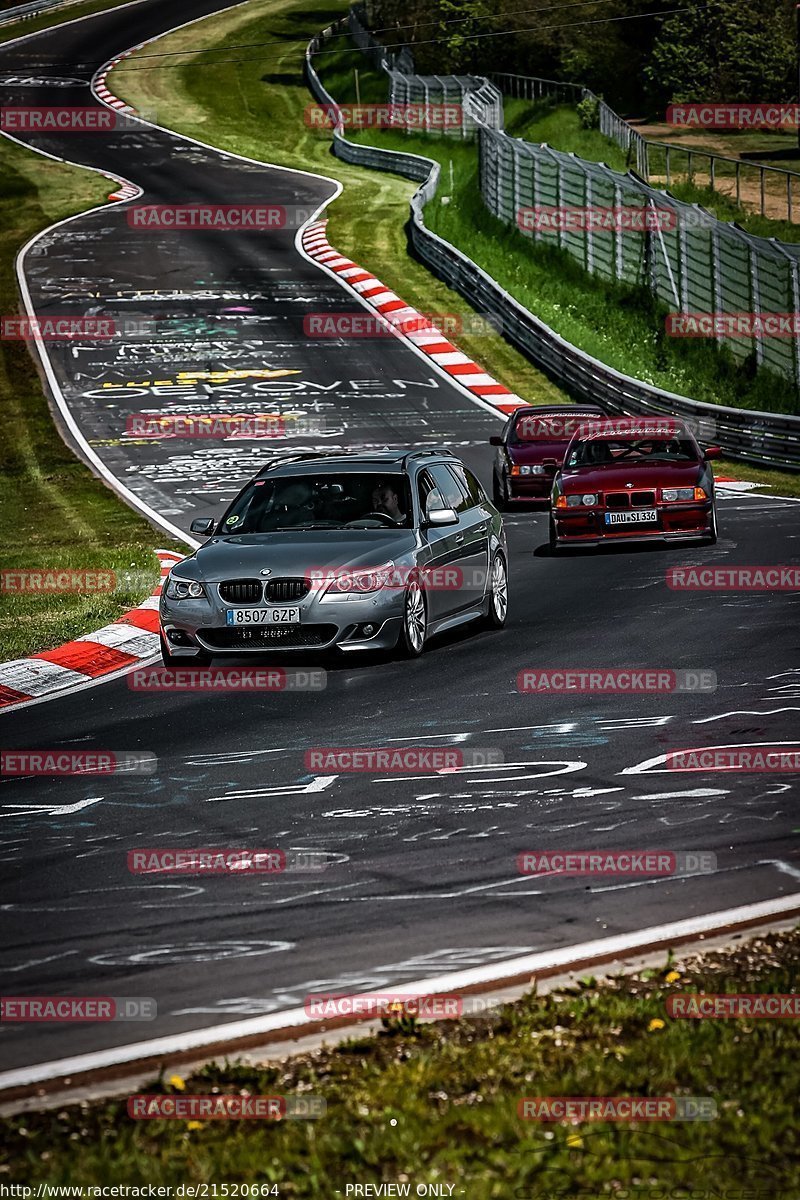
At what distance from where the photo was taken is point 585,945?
5973 mm

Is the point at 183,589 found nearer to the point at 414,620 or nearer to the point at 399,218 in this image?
the point at 414,620

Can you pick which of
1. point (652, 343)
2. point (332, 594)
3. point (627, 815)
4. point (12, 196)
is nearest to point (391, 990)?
point (627, 815)

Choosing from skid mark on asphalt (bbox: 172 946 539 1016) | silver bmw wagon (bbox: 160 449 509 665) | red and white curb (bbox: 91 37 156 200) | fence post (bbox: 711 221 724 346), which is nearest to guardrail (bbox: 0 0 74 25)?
red and white curb (bbox: 91 37 156 200)

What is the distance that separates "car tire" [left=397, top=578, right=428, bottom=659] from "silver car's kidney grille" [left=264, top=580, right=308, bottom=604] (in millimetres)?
801

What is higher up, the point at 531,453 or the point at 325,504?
the point at 325,504

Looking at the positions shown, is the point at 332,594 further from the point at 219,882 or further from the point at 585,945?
the point at 585,945

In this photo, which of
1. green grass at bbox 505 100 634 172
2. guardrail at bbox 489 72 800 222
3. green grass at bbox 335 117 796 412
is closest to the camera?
green grass at bbox 335 117 796 412

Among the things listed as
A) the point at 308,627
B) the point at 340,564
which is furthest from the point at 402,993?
the point at 340,564

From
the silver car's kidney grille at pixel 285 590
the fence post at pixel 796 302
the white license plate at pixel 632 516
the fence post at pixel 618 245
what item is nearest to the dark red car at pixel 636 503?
the white license plate at pixel 632 516

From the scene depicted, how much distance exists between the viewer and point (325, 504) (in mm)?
13539

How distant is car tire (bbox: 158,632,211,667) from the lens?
12.5 meters

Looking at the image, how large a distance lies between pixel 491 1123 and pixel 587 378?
91.6 ft

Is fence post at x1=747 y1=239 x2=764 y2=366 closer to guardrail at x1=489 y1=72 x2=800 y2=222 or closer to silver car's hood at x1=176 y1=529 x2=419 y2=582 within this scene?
guardrail at x1=489 y1=72 x2=800 y2=222

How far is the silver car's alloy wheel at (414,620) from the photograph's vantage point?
1257 centimetres
